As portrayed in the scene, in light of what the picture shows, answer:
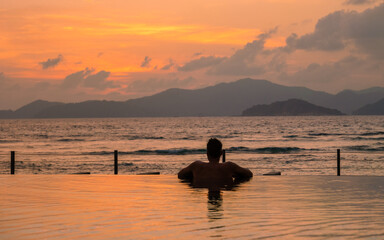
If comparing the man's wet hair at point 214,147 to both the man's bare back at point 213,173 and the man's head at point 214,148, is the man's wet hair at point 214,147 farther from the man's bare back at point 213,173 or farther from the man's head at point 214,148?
the man's bare back at point 213,173

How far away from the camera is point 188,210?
25.1ft

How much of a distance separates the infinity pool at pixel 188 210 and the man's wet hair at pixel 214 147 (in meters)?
0.77

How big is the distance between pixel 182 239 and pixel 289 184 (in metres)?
6.81

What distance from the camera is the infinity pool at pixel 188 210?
5918 millimetres

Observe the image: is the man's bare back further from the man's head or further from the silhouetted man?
the man's head

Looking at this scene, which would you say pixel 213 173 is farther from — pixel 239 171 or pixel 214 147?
pixel 214 147

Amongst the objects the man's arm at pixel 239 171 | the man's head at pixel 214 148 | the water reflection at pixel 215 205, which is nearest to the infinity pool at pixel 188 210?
the water reflection at pixel 215 205

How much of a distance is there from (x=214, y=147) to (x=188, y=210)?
7.19 ft

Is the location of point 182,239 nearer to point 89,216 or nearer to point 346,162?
point 89,216

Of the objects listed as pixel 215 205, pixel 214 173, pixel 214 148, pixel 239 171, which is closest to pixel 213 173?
pixel 214 173

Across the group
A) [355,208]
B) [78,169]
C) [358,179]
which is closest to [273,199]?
[355,208]

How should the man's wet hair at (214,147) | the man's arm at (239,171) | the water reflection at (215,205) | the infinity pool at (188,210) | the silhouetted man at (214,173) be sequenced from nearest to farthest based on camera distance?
the infinity pool at (188,210) → the water reflection at (215,205) → the man's wet hair at (214,147) → the silhouetted man at (214,173) → the man's arm at (239,171)

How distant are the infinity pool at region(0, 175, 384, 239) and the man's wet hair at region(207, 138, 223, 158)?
0.77m

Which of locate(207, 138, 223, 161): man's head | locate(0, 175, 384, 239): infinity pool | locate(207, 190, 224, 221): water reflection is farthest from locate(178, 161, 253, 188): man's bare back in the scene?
locate(207, 190, 224, 221): water reflection
